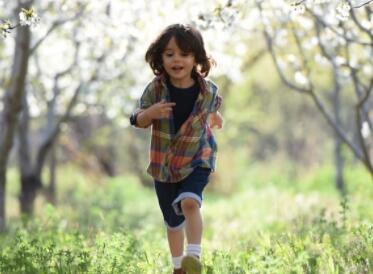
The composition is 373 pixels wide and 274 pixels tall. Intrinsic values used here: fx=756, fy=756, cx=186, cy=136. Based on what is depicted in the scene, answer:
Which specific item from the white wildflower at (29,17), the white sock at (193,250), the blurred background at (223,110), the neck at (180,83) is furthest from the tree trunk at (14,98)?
the white sock at (193,250)

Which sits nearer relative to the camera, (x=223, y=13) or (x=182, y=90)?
(x=182, y=90)

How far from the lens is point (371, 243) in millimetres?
4543

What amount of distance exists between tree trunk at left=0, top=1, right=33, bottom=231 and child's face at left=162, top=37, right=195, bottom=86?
5299mm

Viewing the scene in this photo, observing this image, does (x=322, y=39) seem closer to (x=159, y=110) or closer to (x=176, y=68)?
(x=176, y=68)

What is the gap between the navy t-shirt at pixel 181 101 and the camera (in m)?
4.50

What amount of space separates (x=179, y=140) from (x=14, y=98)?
5.83 meters

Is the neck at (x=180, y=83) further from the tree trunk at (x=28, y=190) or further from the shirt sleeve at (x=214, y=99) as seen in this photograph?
the tree trunk at (x=28, y=190)

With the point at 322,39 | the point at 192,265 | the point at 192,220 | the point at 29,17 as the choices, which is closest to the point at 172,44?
the point at 29,17

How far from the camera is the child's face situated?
14.5ft

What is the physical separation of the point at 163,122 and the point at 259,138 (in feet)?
119

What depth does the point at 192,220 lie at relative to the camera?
425cm

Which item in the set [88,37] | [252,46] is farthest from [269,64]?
[88,37]

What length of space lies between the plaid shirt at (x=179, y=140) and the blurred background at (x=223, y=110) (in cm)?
60

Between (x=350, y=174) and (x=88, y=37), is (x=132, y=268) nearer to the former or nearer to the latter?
(x=88, y=37)
